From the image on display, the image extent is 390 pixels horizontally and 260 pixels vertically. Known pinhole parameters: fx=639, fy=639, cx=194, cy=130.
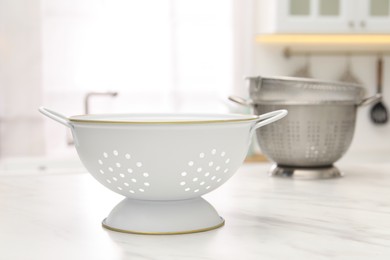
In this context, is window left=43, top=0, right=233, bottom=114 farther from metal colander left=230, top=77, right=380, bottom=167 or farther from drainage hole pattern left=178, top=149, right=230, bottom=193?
drainage hole pattern left=178, top=149, right=230, bottom=193

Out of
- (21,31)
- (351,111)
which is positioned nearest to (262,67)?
(21,31)

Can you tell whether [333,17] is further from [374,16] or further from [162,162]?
[162,162]

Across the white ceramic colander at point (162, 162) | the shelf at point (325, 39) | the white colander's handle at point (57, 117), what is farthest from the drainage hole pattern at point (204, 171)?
the shelf at point (325, 39)

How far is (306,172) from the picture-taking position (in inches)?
55.4

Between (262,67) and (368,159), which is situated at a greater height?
(262,67)

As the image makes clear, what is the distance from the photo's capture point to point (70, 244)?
2.76 feet

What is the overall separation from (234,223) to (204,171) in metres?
0.13

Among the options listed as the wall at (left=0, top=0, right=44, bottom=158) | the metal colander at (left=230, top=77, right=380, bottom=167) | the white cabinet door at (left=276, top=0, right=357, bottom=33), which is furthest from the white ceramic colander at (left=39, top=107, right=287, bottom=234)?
the white cabinet door at (left=276, top=0, right=357, bottom=33)

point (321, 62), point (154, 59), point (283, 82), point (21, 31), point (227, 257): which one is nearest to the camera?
point (227, 257)

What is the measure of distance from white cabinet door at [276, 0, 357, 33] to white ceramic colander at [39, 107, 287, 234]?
235 centimetres

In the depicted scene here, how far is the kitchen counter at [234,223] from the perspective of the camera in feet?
2.66

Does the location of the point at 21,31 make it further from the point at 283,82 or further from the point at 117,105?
the point at 283,82

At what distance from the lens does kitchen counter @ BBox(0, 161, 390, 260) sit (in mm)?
810

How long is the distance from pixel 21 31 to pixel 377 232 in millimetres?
2541
